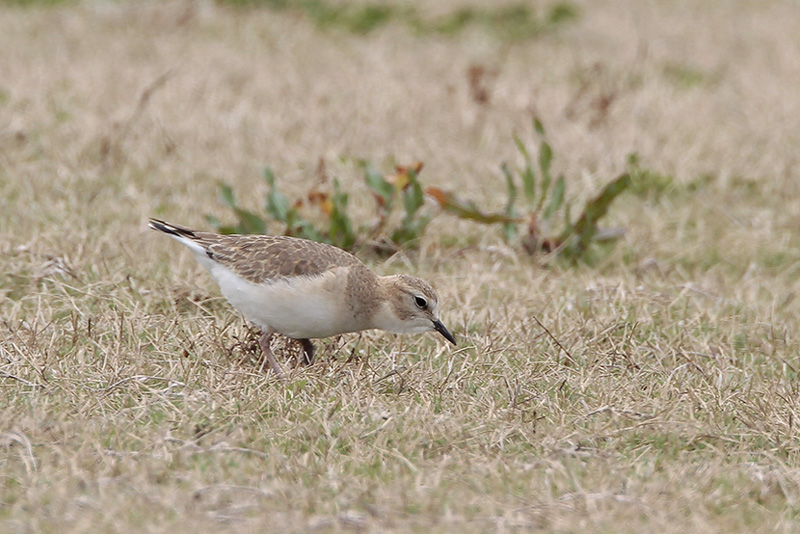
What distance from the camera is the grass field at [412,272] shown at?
172 inches

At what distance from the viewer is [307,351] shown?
19.1 feet

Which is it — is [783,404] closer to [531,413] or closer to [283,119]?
[531,413]

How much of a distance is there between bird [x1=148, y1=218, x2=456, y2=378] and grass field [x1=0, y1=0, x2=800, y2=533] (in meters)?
0.21

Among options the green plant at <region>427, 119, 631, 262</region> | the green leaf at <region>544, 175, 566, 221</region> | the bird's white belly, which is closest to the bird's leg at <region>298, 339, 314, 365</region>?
the bird's white belly

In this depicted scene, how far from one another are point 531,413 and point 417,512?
108 centimetres

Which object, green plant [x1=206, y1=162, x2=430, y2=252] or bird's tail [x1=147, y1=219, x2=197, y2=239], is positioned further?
green plant [x1=206, y1=162, x2=430, y2=252]

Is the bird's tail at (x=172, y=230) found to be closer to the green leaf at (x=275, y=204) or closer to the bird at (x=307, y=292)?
the bird at (x=307, y=292)

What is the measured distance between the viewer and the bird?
5.41 metres

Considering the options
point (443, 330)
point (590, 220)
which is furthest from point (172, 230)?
point (590, 220)

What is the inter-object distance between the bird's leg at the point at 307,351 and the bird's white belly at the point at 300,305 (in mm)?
236

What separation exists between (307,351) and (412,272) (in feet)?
5.85

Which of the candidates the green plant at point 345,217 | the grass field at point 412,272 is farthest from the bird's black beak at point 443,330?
the green plant at point 345,217

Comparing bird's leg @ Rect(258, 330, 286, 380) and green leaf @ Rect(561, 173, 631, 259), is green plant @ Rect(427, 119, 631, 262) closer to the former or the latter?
green leaf @ Rect(561, 173, 631, 259)

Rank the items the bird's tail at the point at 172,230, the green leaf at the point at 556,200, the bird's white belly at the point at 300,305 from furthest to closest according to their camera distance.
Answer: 1. the green leaf at the point at 556,200
2. the bird's tail at the point at 172,230
3. the bird's white belly at the point at 300,305
